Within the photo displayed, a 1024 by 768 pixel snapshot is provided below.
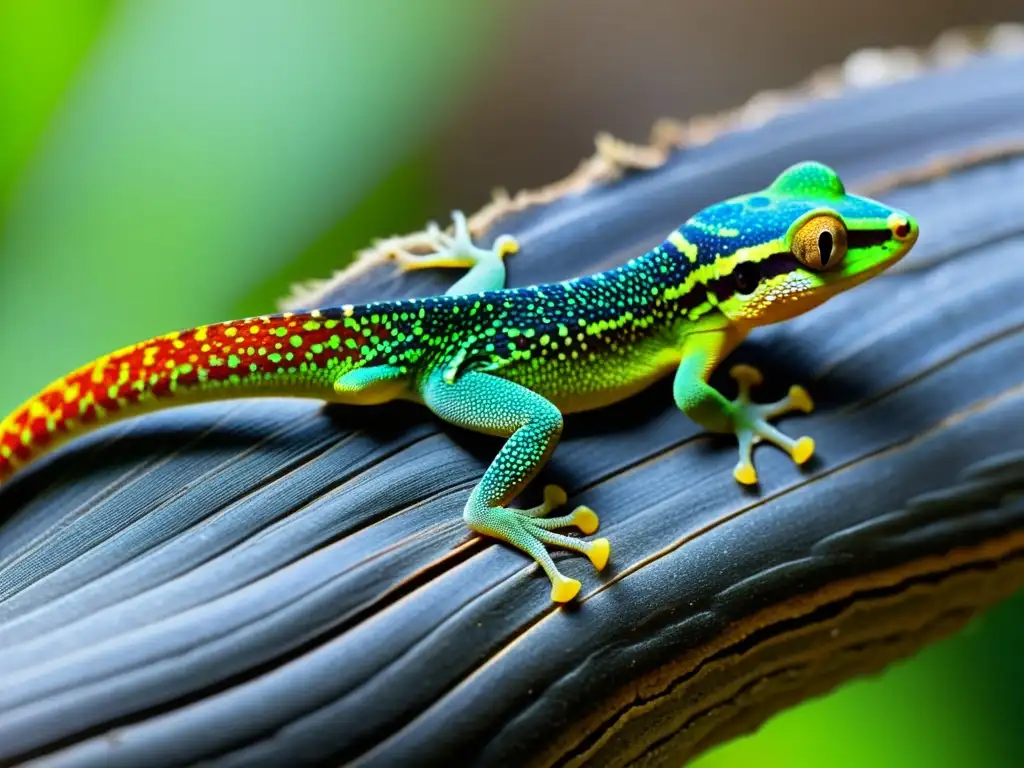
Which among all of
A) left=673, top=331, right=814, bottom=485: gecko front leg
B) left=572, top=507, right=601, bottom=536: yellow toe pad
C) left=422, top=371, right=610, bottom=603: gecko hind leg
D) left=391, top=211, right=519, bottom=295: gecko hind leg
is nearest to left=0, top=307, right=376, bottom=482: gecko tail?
left=422, top=371, right=610, bottom=603: gecko hind leg

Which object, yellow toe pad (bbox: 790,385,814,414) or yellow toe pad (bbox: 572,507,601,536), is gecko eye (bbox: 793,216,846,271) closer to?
yellow toe pad (bbox: 790,385,814,414)

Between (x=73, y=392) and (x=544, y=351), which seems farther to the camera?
(x=544, y=351)

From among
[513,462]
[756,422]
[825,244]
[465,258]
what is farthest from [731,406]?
[465,258]

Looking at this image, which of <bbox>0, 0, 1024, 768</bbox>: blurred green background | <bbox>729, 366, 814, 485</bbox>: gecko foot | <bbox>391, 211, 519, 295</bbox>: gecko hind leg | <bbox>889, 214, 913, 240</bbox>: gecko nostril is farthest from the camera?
<bbox>0, 0, 1024, 768</bbox>: blurred green background

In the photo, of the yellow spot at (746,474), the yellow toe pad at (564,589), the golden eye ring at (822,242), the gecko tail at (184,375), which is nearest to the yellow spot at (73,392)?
the gecko tail at (184,375)

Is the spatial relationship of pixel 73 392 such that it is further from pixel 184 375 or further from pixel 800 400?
pixel 800 400

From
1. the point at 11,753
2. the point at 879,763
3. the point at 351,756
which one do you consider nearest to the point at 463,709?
the point at 351,756
